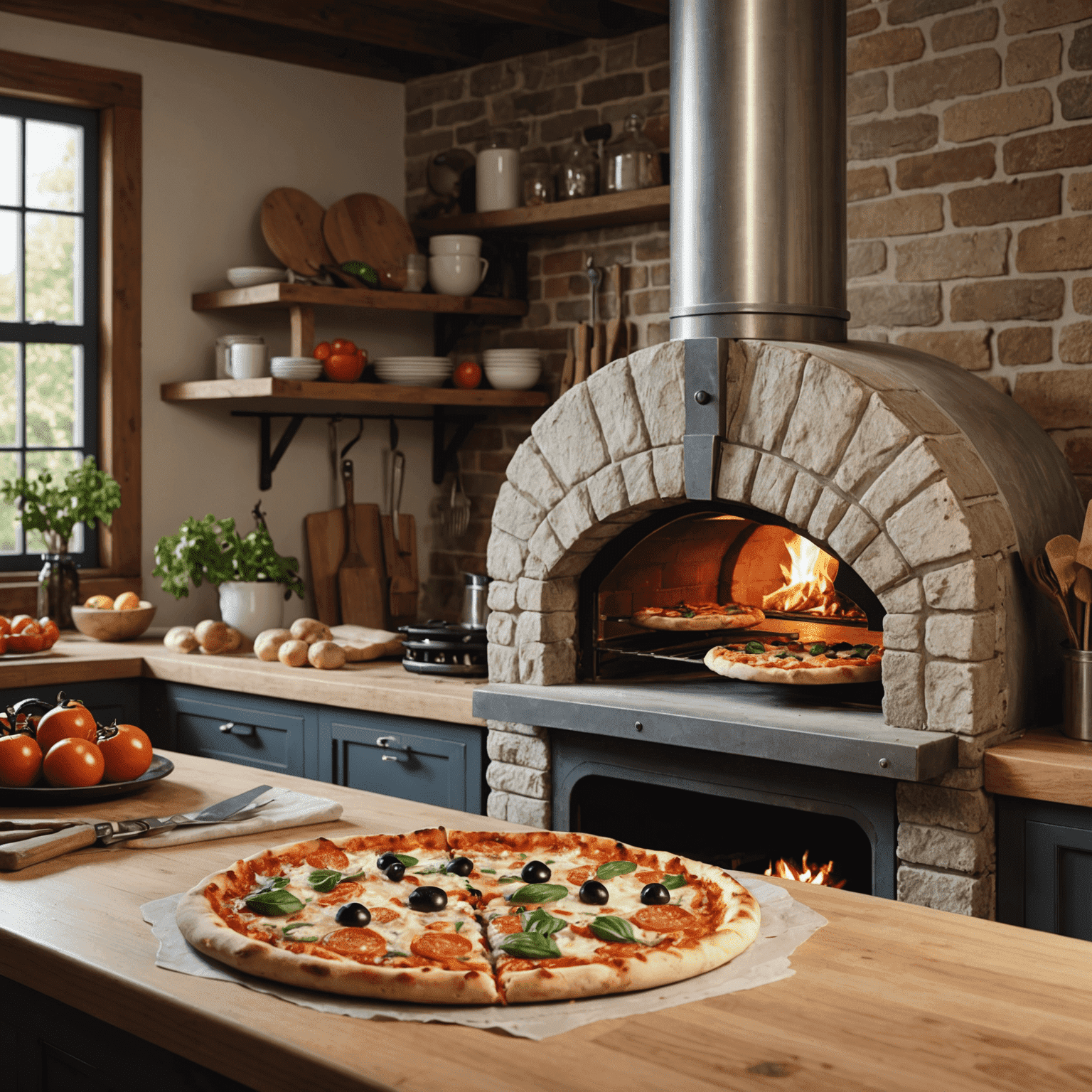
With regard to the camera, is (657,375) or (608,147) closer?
(657,375)

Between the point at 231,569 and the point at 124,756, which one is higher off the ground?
the point at 231,569

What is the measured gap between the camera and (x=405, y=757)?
3.57m

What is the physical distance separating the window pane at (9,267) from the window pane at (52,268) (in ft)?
0.11

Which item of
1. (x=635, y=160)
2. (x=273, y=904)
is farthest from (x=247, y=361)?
(x=273, y=904)

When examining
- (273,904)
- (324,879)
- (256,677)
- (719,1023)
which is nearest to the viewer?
(719,1023)

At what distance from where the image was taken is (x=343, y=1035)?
1250mm

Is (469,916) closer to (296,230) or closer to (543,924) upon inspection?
(543,924)

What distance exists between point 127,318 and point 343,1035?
12.3 feet

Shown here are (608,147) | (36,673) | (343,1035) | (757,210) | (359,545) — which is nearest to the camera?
(343,1035)

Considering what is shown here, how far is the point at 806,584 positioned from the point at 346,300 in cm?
201

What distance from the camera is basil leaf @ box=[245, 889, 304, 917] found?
5.01ft

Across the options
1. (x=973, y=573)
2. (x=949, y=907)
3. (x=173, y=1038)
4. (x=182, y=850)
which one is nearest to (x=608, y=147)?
(x=973, y=573)

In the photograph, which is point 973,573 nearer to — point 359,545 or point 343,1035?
point 343,1035

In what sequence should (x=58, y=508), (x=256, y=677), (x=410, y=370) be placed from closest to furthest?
1. (x=256, y=677)
2. (x=58, y=508)
3. (x=410, y=370)
